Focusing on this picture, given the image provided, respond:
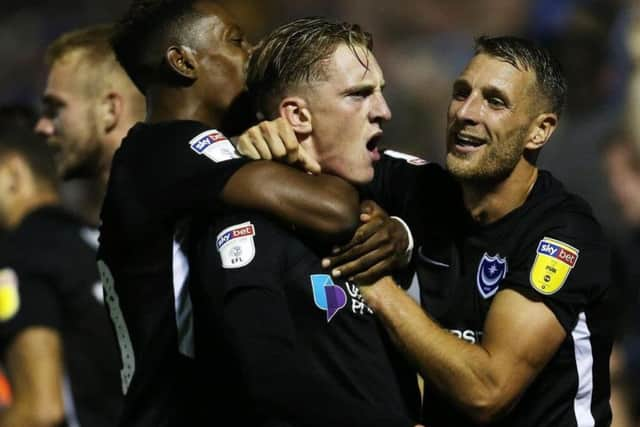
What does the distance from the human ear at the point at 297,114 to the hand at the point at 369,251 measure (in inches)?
11.7

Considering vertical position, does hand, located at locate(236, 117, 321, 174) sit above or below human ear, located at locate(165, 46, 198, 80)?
below

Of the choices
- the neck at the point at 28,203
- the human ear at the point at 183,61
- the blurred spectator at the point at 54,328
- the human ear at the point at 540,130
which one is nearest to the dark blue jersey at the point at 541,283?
the human ear at the point at 540,130

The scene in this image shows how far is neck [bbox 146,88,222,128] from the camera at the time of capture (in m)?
4.03

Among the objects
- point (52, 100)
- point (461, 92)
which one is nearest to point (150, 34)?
point (461, 92)

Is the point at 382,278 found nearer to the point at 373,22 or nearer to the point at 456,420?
the point at 456,420

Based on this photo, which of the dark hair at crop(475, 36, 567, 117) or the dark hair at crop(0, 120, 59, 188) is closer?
the dark hair at crop(475, 36, 567, 117)

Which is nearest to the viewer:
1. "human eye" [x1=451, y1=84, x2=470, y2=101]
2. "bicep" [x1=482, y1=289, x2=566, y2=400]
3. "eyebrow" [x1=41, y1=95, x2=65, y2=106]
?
"bicep" [x1=482, y1=289, x2=566, y2=400]

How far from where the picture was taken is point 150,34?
4188 mm

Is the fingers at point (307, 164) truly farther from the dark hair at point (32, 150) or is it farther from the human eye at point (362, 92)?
the dark hair at point (32, 150)

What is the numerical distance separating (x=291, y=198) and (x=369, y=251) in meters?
0.32

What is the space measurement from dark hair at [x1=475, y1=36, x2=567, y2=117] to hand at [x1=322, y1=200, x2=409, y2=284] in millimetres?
775

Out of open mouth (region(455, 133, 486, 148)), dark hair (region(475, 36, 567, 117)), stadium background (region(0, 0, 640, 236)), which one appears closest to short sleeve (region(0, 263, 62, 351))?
stadium background (region(0, 0, 640, 236))

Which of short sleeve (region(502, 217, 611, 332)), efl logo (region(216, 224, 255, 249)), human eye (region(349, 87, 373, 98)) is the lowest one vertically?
short sleeve (region(502, 217, 611, 332))

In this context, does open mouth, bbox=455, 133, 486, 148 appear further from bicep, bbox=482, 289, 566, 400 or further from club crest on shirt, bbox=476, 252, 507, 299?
bicep, bbox=482, 289, 566, 400
